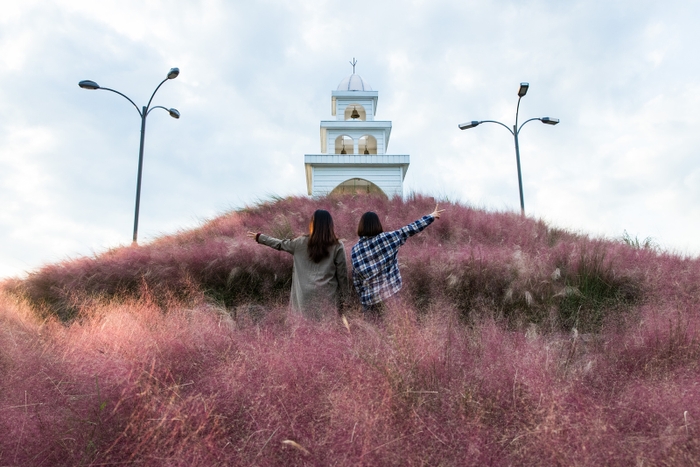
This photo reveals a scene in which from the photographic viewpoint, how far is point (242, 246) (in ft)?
28.6

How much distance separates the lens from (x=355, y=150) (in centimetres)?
2736

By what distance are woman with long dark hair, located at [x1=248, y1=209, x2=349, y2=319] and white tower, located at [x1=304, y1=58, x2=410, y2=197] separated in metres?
16.9

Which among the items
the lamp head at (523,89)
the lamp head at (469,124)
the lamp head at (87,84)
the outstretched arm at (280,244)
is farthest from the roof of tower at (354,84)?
the outstretched arm at (280,244)

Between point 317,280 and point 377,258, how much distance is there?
0.83 metres

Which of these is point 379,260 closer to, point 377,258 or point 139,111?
point 377,258

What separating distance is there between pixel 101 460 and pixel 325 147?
973 inches

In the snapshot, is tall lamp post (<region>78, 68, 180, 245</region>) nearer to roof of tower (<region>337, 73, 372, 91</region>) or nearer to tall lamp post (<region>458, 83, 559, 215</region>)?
tall lamp post (<region>458, 83, 559, 215</region>)

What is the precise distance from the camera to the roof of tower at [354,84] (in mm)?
28734

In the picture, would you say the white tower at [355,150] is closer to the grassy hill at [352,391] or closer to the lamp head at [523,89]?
the lamp head at [523,89]

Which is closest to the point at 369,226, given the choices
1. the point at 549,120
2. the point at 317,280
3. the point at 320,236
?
the point at 320,236

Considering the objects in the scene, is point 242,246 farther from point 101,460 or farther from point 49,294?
point 101,460

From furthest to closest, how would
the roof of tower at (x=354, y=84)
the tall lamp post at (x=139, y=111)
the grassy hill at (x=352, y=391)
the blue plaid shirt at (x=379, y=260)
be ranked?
the roof of tower at (x=354, y=84), the tall lamp post at (x=139, y=111), the blue plaid shirt at (x=379, y=260), the grassy hill at (x=352, y=391)

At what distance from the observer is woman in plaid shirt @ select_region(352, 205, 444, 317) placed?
6.10m

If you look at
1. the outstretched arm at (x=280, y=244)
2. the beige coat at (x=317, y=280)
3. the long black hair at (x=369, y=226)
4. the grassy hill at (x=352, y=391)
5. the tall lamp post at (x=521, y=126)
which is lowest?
the grassy hill at (x=352, y=391)
